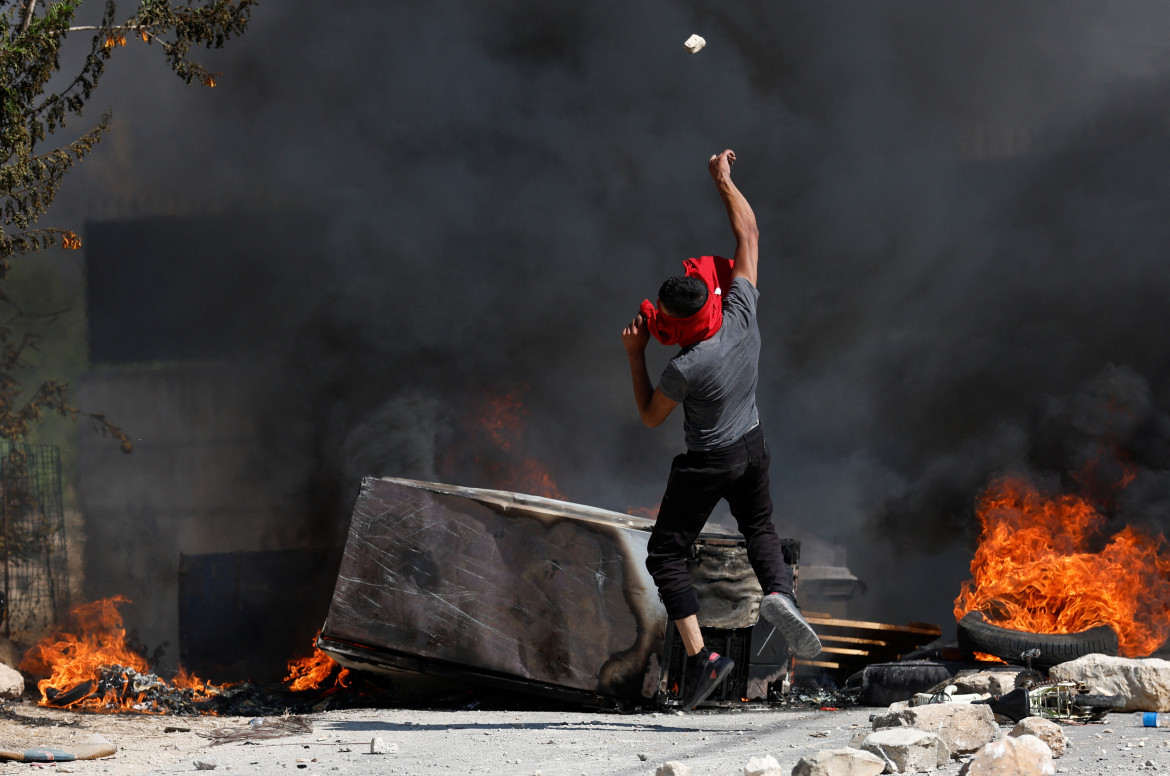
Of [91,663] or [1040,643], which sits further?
[91,663]

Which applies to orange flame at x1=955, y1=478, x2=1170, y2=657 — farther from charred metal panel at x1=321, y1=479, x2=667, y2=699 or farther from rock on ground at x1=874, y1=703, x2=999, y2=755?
rock on ground at x1=874, y1=703, x2=999, y2=755

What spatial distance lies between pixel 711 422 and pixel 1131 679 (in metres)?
2.35

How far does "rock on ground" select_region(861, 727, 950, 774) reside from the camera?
296cm

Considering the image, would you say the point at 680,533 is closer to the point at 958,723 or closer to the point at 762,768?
the point at 958,723

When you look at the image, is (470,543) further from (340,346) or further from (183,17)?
(340,346)

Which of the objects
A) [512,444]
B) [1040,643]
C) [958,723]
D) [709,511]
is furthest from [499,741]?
[512,444]

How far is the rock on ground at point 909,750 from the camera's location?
2.96 metres

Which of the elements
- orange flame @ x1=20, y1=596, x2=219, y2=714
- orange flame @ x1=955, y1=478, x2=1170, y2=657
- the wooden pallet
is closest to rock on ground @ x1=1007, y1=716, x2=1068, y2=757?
orange flame @ x1=955, y1=478, x2=1170, y2=657

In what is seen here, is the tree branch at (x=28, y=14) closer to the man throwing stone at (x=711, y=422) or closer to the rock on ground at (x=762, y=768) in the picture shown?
the man throwing stone at (x=711, y=422)

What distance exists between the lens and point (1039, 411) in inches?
411

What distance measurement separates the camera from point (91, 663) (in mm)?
7730

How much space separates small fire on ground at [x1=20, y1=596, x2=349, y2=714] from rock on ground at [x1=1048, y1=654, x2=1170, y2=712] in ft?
15.3

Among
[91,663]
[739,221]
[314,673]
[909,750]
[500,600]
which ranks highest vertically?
[739,221]

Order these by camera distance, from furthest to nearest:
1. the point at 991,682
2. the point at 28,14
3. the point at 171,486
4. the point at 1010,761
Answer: the point at 171,486
the point at 28,14
the point at 991,682
the point at 1010,761
